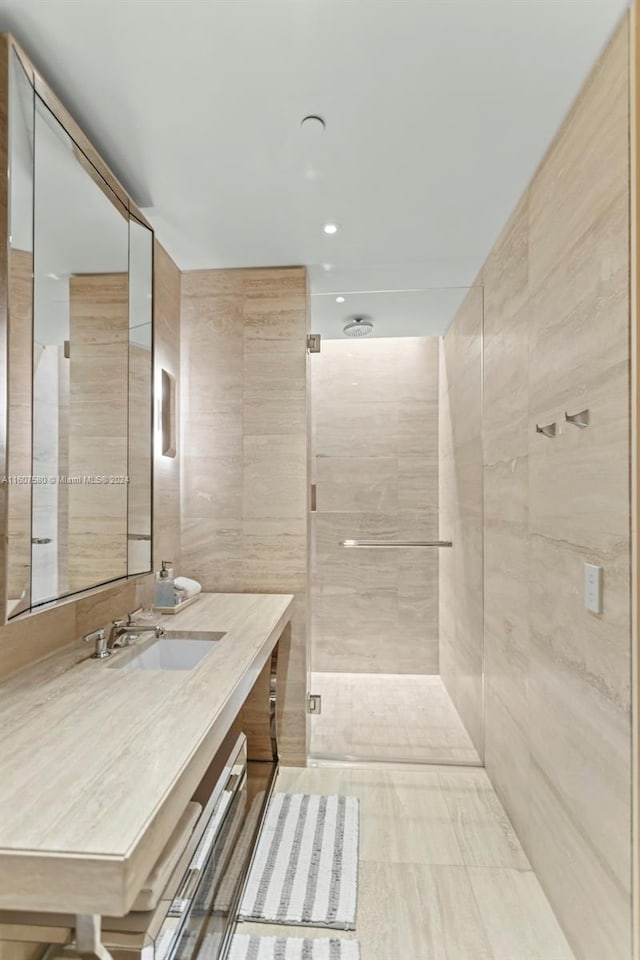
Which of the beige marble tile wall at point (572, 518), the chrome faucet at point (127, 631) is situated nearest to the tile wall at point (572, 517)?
the beige marble tile wall at point (572, 518)

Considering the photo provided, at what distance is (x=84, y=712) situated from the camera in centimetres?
119

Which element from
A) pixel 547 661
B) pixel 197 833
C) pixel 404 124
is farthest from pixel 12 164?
pixel 547 661

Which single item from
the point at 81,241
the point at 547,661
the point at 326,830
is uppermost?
the point at 81,241

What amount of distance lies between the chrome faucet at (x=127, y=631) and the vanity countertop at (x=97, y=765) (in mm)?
91

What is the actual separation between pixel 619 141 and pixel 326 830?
7.98 ft

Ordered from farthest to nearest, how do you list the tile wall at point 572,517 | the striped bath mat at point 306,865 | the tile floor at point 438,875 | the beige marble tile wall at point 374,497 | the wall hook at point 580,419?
the beige marble tile wall at point 374,497, the striped bath mat at point 306,865, the tile floor at point 438,875, the wall hook at point 580,419, the tile wall at point 572,517

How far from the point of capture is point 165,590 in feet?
7.18

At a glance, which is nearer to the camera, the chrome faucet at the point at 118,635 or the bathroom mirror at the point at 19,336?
the bathroom mirror at the point at 19,336

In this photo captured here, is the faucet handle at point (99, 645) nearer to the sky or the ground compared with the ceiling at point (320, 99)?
nearer to the ground

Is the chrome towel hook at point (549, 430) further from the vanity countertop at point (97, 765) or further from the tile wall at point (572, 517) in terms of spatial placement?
the vanity countertop at point (97, 765)

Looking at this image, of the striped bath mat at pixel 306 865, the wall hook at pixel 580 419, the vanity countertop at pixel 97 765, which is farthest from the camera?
the striped bath mat at pixel 306 865

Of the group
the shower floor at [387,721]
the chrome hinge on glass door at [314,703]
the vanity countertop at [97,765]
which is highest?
the vanity countertop at [97,765]

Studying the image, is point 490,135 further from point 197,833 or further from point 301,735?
point 301,735

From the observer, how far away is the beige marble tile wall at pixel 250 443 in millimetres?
2613
